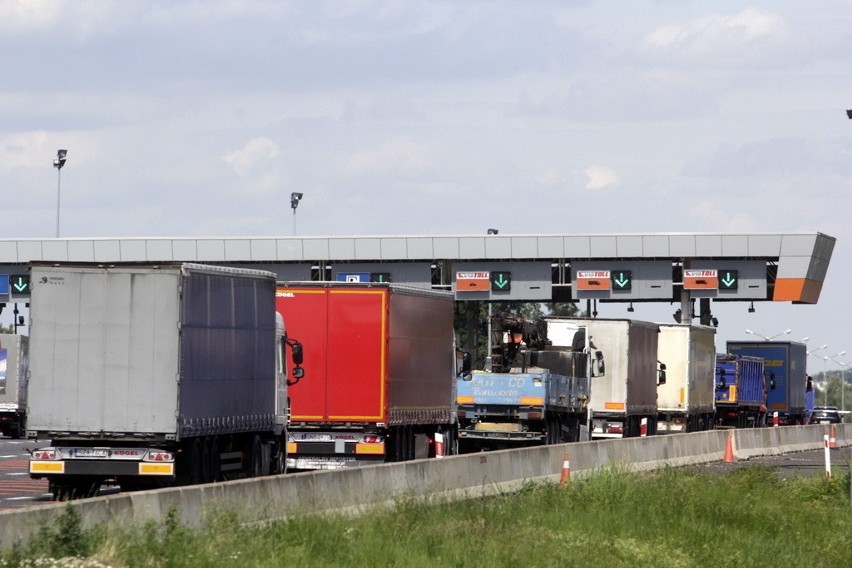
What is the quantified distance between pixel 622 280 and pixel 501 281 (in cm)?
568

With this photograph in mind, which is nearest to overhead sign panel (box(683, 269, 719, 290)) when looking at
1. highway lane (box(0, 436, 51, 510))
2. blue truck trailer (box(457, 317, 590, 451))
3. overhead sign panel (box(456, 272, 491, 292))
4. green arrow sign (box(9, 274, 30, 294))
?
overhead sign panel (box(456, 272, 491, 292))

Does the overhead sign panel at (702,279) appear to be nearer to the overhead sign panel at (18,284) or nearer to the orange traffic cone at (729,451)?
the overhead sign panel at (18,284)

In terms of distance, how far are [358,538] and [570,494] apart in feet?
22.8

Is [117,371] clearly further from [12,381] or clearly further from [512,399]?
[12,381]

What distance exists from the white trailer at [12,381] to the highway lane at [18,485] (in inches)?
575

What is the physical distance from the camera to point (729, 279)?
79.1 metres

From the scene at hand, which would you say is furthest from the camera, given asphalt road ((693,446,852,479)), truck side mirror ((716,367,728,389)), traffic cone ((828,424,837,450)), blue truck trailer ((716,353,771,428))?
blue truck trailer ((716,353,771,428))

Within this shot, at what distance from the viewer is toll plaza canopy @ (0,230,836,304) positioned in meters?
78.7

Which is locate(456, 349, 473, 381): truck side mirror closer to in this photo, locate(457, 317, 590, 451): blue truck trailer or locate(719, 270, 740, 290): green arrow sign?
locate(457, 317, 590, 451): blue truck trailer

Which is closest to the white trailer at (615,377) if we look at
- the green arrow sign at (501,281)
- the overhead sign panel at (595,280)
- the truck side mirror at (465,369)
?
the truck side mirror at (465,369)

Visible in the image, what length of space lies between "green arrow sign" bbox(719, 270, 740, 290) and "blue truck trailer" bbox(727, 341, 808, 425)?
4842 millimetres

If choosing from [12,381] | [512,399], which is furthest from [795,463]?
[12,381]

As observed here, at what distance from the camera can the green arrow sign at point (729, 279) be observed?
78938mm

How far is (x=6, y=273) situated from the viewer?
8350cm
